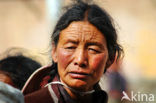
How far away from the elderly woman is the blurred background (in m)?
3.87

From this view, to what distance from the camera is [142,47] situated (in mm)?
8555

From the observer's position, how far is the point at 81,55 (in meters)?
2.39

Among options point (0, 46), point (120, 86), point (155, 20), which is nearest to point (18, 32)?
point (0, 46)

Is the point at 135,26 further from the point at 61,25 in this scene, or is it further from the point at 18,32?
the point at 61,25

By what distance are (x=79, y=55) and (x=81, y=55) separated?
0.5 inches

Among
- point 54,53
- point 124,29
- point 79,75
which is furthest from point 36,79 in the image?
point 124,29

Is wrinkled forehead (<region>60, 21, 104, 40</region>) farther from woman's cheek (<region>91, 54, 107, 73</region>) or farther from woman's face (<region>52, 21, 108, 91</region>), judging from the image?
woman's cheek (<region>91, 54, 107, 73</region>)

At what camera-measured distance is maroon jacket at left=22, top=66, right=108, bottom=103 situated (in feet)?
7.99

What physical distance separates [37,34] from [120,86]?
16.2 feet

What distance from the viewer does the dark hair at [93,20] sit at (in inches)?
101

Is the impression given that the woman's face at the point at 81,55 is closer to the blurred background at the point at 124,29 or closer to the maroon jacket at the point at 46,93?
the maroon jacket at the point at 46,93

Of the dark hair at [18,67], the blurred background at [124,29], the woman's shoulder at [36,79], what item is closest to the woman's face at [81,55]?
the woman's shoulder at [36,79]

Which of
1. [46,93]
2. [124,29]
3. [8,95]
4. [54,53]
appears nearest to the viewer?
[8,95]

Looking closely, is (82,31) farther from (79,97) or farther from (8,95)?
(8,95)
